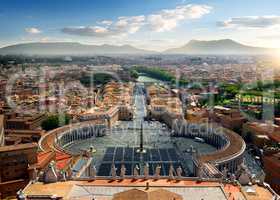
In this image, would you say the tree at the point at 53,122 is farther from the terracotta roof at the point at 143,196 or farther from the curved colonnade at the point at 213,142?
the terracotta roof at the point at 143,196

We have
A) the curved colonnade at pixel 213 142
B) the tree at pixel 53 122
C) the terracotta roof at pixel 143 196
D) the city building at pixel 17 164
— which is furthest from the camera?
the tree at pixel 53 122

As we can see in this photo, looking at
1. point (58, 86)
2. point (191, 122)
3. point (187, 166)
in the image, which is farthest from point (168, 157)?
point (58, 86)

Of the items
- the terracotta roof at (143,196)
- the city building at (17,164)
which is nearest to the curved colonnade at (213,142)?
the terracotta roof at (143,196)

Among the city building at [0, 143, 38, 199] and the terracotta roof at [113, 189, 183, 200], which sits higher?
the terracotta roof at [113, 189, 183, 200]

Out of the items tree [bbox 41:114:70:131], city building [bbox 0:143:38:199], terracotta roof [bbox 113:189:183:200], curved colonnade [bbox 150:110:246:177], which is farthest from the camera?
tree [bbox 41:114:70:131]

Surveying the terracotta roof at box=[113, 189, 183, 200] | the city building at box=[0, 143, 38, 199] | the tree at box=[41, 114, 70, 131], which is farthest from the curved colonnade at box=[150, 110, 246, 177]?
the tree at box=[41, 114, 70, 131]

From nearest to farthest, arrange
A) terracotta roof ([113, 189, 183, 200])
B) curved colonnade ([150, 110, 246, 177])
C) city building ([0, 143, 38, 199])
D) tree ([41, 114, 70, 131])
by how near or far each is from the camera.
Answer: terracotta roof ([113, 189, 183, 200])
city building ([0, 143, 38, 199])
curved colonnade ([150, 110, 246, 177])
tree ([41, 114, 70, 131])

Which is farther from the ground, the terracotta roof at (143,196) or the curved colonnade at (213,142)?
the terracotta roof at (143,196)

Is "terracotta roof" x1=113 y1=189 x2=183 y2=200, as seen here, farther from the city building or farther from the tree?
the tree

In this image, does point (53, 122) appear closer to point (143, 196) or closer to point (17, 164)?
point (17, 164)

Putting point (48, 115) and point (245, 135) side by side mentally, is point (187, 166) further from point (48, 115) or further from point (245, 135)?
point (48, 115)

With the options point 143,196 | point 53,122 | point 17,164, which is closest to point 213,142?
point 53,122
